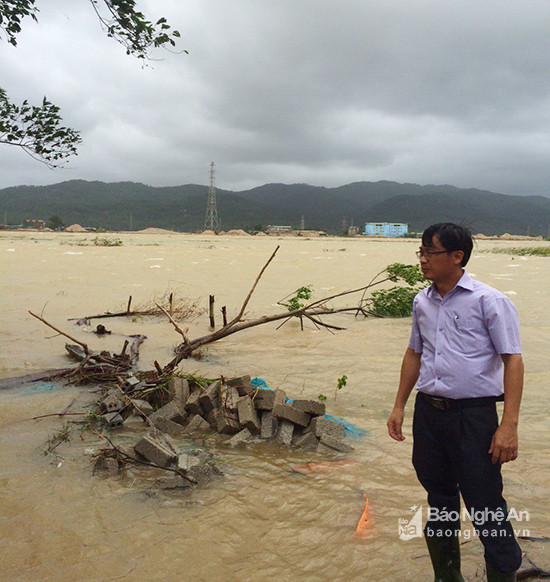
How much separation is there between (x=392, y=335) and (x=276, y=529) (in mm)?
5878

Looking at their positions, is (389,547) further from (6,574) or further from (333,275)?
(333,275)

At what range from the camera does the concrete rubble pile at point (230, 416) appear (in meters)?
4.18

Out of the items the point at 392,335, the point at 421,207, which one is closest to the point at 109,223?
the point at 421,207

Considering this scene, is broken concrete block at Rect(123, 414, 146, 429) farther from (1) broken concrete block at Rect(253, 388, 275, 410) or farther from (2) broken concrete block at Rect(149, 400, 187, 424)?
(1) broken concrete block at Rect(253, 388, 275, 410)

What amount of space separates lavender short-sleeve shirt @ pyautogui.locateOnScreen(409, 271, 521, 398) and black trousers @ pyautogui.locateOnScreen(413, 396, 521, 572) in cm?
10

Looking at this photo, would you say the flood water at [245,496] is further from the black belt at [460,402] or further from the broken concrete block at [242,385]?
the black belt at [460,402]

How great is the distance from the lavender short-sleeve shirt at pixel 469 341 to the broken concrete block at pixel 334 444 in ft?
6.37

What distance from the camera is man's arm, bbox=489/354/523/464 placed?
80.7 inches

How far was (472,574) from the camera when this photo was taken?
254 cm

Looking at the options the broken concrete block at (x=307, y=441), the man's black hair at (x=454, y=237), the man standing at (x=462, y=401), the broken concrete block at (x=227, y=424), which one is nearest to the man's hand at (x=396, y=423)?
the man standing at (x=462, y=401)

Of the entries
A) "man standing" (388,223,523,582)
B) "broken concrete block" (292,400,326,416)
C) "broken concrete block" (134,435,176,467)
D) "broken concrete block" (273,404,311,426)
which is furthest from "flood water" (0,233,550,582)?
"man standing" (388,223,523,582)

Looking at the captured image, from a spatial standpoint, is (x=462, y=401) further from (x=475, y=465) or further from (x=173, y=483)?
(x=173, y=483)

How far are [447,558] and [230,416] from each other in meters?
2.35

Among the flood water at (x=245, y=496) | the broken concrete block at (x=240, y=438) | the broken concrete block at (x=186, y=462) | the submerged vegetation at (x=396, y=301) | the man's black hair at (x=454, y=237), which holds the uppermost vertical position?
the man's black hair at (x=454, y=237)
